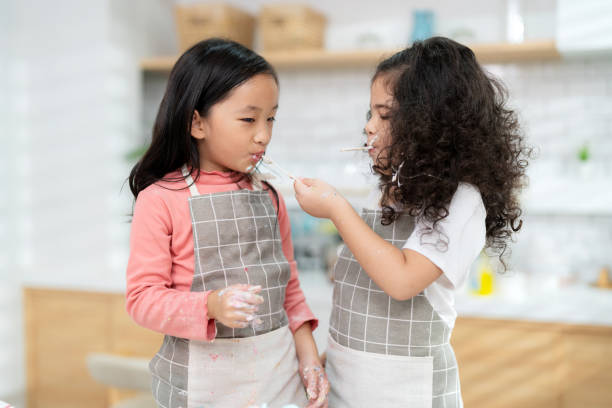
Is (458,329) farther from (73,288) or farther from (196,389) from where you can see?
(73,288)

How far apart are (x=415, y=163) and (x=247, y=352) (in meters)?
0.46

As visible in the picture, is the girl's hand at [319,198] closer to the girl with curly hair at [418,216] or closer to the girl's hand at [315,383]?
the girl with curly hair at [418,216]

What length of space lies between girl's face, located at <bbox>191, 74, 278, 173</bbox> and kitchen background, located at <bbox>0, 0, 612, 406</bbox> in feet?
5.20

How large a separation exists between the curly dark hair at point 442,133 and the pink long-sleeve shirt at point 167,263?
351mm

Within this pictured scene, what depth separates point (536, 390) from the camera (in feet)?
7.46

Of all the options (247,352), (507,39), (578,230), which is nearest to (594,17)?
(507,39)

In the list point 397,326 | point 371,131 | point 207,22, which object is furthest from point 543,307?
point 207,22

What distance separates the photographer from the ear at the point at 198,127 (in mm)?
1154

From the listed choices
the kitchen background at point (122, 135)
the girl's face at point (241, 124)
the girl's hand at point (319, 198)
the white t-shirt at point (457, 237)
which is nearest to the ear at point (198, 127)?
the girl's face at point (241, 124)

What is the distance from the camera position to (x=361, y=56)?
2.79 metres

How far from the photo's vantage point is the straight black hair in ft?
3.71

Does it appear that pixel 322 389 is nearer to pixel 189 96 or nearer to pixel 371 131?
pixel 371 131

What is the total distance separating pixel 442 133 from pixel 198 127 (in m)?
0.46

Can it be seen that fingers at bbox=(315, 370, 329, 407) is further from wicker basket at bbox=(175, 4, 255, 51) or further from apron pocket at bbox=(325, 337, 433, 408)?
wicker basket at bbox=(175, 4, 255, 51)
